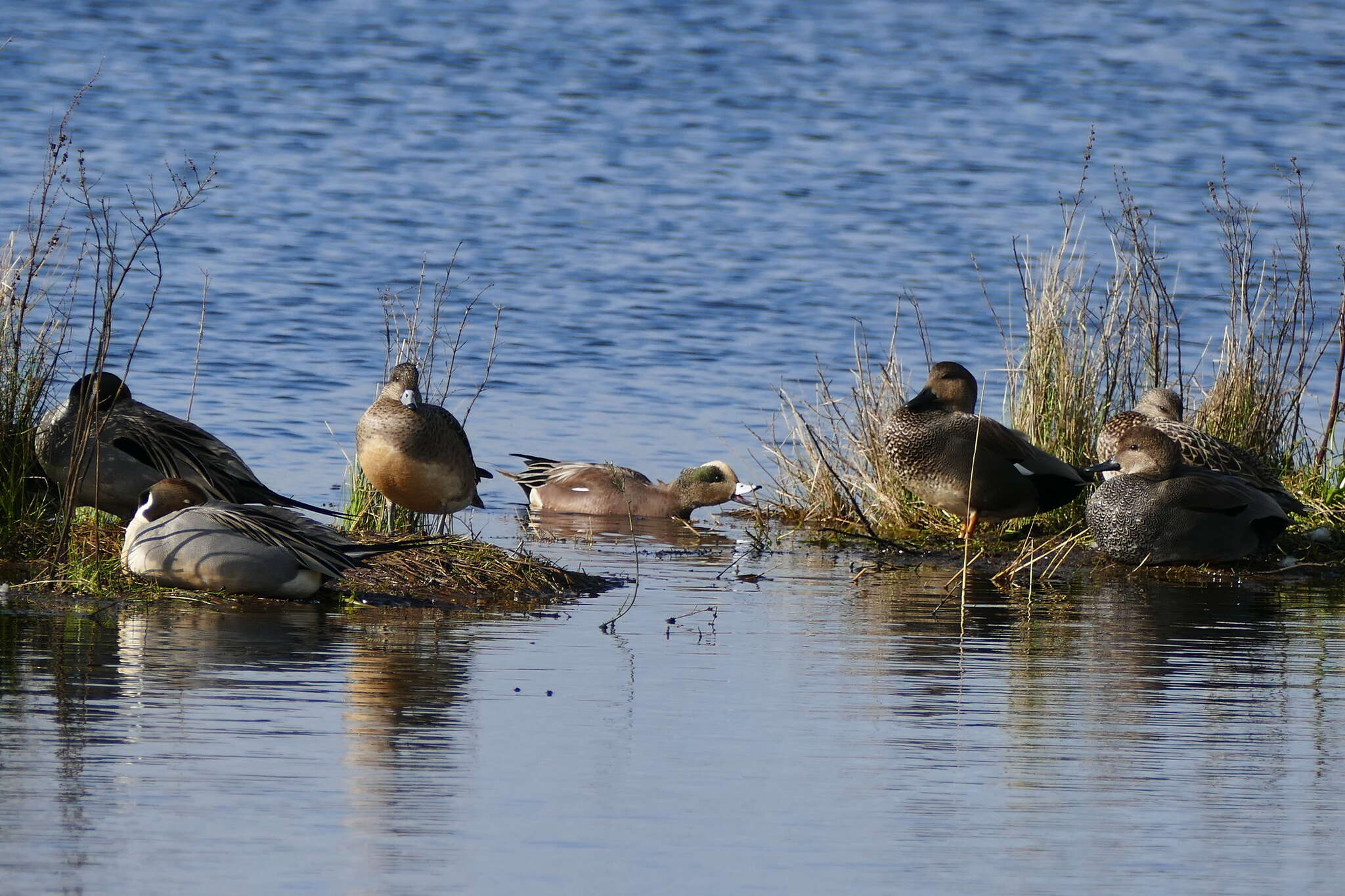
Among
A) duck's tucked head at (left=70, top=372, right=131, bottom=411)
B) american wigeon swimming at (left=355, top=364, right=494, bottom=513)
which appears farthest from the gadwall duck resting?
duck's tucked head at (left=70, top=372, right=131, bottom=411)

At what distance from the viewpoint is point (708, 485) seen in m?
12.1

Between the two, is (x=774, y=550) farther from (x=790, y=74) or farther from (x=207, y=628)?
(x=790, y=74)

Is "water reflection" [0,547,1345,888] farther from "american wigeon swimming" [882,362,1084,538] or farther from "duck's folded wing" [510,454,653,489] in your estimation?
"duck's folded wing" [510,454,653,489]

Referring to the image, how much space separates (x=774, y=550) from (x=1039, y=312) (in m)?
2.35

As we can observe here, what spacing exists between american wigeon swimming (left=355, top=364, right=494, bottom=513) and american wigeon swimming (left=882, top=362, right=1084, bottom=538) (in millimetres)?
2426

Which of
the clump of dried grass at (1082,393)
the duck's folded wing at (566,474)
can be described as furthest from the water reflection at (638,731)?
the duck's folded wing at (566,474)

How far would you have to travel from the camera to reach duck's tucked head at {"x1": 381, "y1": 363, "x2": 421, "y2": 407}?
9.80 metres

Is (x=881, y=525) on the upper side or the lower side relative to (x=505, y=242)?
lower

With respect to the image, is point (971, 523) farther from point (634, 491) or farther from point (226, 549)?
point (226, 549)

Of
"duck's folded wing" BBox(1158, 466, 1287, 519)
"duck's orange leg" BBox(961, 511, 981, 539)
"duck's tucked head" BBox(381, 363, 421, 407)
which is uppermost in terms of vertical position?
"duck's tucked head" BBox(381, 363, 421, 407)

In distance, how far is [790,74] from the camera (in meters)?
33.1

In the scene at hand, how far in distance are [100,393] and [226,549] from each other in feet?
5.74

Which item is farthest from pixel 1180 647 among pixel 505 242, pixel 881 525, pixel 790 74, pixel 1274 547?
pixel 790 74

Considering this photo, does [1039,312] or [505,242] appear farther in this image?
[505,242]
